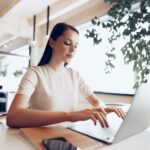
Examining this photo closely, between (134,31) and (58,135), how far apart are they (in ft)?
6.03

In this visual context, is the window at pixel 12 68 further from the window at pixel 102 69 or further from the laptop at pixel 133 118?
the laptop at pixel 133 118

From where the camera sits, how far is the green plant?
2191 mm

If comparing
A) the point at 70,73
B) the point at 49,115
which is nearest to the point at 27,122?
the point at 49,115

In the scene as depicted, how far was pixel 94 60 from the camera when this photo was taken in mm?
3844

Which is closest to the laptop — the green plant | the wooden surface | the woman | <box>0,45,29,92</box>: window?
the wooden surface

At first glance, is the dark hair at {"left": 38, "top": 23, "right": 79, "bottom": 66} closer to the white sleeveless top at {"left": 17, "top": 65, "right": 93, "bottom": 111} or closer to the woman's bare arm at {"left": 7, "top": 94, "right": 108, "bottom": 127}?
the white sleeveless top at {"left": 17, "top": 65, "right": 93, "bottom": 111}

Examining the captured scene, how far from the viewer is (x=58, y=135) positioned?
2.67 feet

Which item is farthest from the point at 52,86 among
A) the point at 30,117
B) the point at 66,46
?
the point at 30,117

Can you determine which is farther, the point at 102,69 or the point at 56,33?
the point at 102,69

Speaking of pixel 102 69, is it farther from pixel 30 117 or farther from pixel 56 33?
pixel 30 117

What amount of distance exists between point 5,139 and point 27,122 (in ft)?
0.53

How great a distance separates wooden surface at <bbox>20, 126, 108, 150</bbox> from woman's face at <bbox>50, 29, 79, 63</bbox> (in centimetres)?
51

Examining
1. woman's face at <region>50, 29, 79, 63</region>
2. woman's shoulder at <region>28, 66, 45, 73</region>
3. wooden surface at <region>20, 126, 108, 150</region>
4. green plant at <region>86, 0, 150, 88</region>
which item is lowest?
wooden surface at <region>20, 126, 108, 150</region>

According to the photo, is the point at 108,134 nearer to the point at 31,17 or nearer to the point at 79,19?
the point at 79,19
